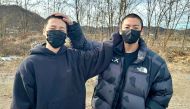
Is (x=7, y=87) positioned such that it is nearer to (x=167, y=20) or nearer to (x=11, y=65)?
(x=11, y=65)

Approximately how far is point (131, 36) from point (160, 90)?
543 millimetres

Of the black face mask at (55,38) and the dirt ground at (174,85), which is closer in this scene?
the black face mask at (55,38)

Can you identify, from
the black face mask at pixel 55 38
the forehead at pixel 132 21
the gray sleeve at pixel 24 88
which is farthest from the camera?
the forehead at pixel 132 21

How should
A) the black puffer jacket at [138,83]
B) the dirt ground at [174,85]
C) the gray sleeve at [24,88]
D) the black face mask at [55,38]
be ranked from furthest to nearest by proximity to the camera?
the dirt ground at [174,85] → the black puffer jacket at [138,83] → the black face mask at [55,38] → the gray sleeve at [24,88]

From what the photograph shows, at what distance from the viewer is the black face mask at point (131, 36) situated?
336 cm

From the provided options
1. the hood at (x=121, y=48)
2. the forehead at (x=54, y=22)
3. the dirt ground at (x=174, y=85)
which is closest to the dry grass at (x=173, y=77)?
the dirt ground at (x=174, y=85)

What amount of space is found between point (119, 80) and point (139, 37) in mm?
443

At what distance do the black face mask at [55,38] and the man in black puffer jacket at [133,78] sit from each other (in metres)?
0.50

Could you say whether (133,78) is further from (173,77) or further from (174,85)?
(173,77)

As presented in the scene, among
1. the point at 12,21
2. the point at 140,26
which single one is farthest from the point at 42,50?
the point at 12,21

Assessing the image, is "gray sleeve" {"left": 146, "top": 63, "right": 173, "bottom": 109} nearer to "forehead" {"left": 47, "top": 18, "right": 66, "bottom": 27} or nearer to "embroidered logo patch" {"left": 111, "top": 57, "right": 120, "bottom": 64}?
"embroidered logo patch" {"left": 111, "top": 57, "right": 120, "bottom": 64}

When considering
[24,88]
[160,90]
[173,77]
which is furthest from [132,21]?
[173,77]

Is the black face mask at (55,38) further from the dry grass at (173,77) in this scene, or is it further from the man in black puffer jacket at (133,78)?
the dry grass at (173,77)

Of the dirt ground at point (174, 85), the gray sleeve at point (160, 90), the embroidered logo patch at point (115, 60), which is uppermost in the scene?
the embroidered logo patch at point (115, 60)
